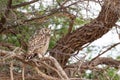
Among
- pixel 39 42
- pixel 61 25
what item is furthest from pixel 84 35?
pixel 39 42

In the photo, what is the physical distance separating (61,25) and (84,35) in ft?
0.84

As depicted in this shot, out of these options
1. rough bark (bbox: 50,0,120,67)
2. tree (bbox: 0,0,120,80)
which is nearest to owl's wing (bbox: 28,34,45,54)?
tree (bbox: 0,0,120,80)

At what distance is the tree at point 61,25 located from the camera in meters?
3.88

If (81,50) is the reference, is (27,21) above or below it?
above

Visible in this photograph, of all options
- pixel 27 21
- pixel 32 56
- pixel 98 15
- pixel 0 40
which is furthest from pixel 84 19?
pixel 32 56

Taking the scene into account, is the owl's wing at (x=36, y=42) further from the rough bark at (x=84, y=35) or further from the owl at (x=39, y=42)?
the rough bark at (x=84, y=35)

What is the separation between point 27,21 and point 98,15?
27.6 inches

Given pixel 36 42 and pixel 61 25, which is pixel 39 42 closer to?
pixel 36 42

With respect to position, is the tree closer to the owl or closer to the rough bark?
the rough bark

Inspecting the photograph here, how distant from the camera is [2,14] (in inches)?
153

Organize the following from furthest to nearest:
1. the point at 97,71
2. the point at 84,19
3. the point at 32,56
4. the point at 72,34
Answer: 1. the point at 72,34
2. the point at 84,19
3. the point at 97,71
4. the point at 32,56

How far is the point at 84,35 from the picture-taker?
4336mm

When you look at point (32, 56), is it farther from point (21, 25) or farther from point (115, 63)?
point (115, 63)

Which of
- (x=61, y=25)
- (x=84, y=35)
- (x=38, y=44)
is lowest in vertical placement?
(x=38, y=44)
